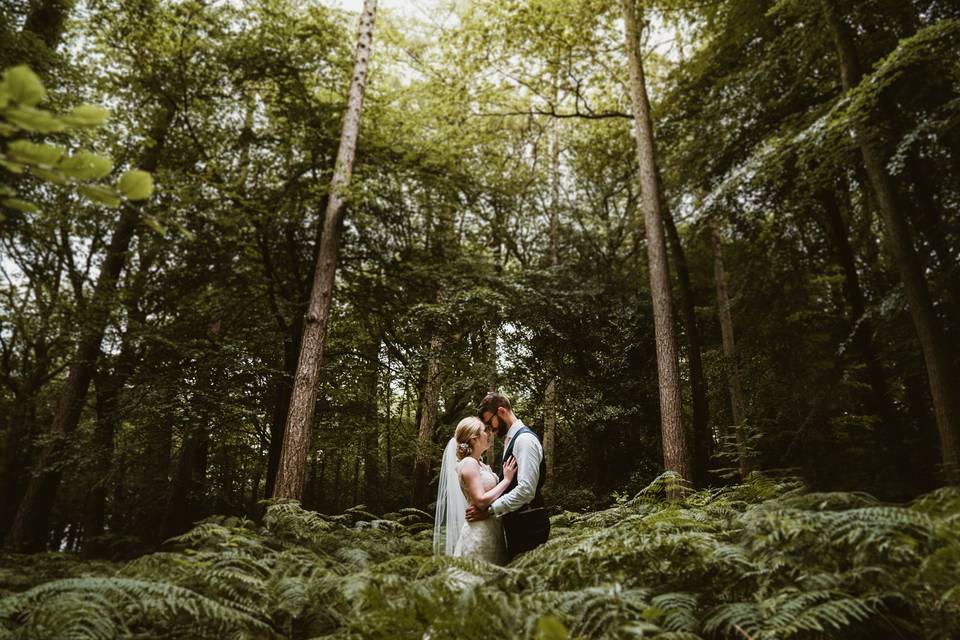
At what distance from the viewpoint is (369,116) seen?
428 inches

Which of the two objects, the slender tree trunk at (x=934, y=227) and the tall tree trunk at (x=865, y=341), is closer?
the slender tree trunk at (x=934, y=227)

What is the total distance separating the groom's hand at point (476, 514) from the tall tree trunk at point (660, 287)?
4472 millimetres

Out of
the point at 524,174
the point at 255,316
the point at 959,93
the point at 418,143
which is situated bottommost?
the point at 255,316

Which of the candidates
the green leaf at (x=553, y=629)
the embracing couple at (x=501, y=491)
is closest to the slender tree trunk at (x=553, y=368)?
the embracing couple at (x=501, y=491)

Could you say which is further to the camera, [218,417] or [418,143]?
[418,143]

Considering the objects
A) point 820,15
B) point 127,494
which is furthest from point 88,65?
point 127,494

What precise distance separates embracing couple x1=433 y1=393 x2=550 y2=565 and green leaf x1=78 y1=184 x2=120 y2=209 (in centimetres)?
350

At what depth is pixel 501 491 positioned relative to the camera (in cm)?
433

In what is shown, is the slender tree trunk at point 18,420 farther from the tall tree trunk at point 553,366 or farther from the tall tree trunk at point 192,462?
the tall tree trunk at point 553,366

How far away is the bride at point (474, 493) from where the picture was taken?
4340 millimetres

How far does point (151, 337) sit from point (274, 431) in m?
3.11

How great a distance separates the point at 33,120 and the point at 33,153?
12 centimetres

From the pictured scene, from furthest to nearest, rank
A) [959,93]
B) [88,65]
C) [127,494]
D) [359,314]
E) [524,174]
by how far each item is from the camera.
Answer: [127,494] → [524,174] → [359,314] → [88,65] → [959,93]

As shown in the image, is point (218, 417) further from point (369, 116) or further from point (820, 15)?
point (820, 15)
